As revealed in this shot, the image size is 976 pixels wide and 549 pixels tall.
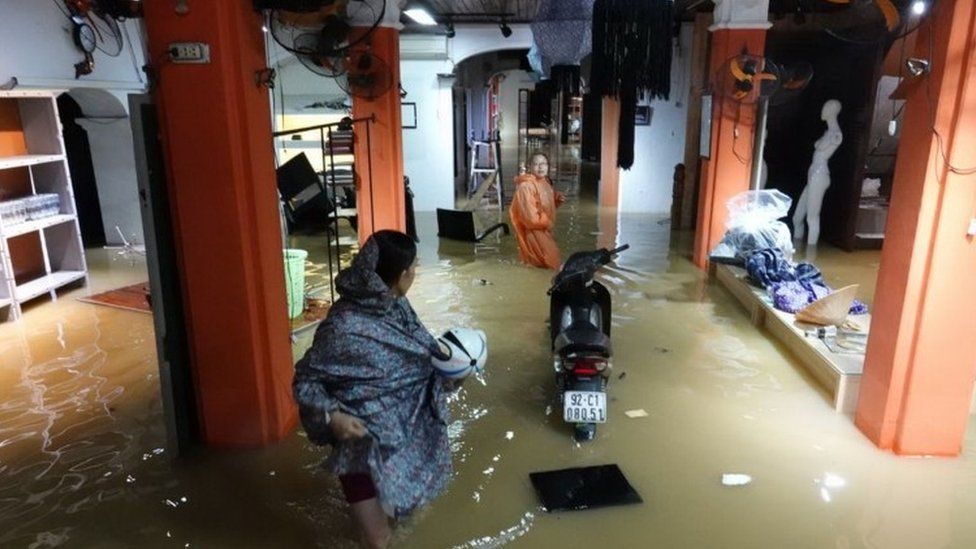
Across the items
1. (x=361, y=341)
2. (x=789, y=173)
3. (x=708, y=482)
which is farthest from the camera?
(x=789, y=173)

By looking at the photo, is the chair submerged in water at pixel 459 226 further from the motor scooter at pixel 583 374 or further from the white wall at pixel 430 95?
the motor scooter at pixel 583 374

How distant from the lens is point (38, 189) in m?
6.62

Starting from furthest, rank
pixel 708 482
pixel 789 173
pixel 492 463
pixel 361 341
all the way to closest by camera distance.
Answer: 1. pixel 789 173
2. pixel 492 463
3. pixel 708 482
4. pixel 361 341

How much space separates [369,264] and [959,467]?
10.3 feet

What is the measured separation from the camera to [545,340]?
5199 millimetres

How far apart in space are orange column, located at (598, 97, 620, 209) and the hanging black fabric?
5439 millimetres

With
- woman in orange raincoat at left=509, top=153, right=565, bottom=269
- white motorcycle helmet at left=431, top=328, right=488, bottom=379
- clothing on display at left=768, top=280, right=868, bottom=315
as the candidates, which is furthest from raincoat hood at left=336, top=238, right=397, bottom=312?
woman in orange raincoat at left=509, top=153, right=565, bottom=269

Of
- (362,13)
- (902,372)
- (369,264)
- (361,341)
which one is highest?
(362,13)

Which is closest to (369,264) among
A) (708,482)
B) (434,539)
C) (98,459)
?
(434,539)

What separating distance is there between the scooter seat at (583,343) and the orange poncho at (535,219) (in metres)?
3.31

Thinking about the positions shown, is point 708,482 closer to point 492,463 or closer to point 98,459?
point 492,463

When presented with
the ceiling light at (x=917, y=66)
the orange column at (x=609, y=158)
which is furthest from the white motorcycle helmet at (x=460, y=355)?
the orange column at (x=609, y=158)

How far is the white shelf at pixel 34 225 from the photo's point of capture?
579 cm

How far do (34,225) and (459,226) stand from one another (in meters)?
4.76
